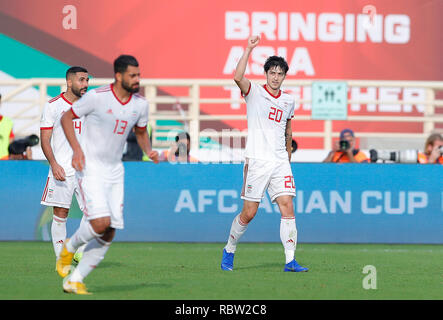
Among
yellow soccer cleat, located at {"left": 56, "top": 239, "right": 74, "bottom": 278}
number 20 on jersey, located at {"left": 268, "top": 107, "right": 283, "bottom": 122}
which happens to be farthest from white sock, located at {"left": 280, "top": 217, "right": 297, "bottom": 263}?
yellow soccer cleat, located at {"left": 56, "top": 239, "right": 74, "bottom": 278}

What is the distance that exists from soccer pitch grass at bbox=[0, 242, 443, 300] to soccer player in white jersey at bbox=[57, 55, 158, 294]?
43 cm

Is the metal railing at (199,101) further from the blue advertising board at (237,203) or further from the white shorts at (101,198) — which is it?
the white shorts at (101,198)

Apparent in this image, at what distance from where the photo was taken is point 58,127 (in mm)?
10891

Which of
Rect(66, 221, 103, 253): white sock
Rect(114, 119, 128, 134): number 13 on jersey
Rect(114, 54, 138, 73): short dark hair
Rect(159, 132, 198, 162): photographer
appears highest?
Rect(114, 54, 138, 73): short dark hair

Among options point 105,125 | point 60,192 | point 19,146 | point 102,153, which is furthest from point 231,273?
point 19,146

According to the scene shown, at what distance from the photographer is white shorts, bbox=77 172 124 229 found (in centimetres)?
850

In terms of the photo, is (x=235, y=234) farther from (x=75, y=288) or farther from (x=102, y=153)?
(x=75, y=288)

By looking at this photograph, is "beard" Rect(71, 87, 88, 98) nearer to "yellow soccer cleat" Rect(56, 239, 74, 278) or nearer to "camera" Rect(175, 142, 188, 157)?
"yellow soccer cleat" Rect(56, 239, 74, 278)

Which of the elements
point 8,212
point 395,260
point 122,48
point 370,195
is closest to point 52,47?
point 122,48

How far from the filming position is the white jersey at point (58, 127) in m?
10.7

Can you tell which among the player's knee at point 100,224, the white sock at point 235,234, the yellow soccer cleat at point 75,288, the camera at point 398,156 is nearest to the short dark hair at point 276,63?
the white sock at point 235,234

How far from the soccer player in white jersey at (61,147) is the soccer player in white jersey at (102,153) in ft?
6.71

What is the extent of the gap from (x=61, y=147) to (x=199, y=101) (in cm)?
961

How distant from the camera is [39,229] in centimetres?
1466
